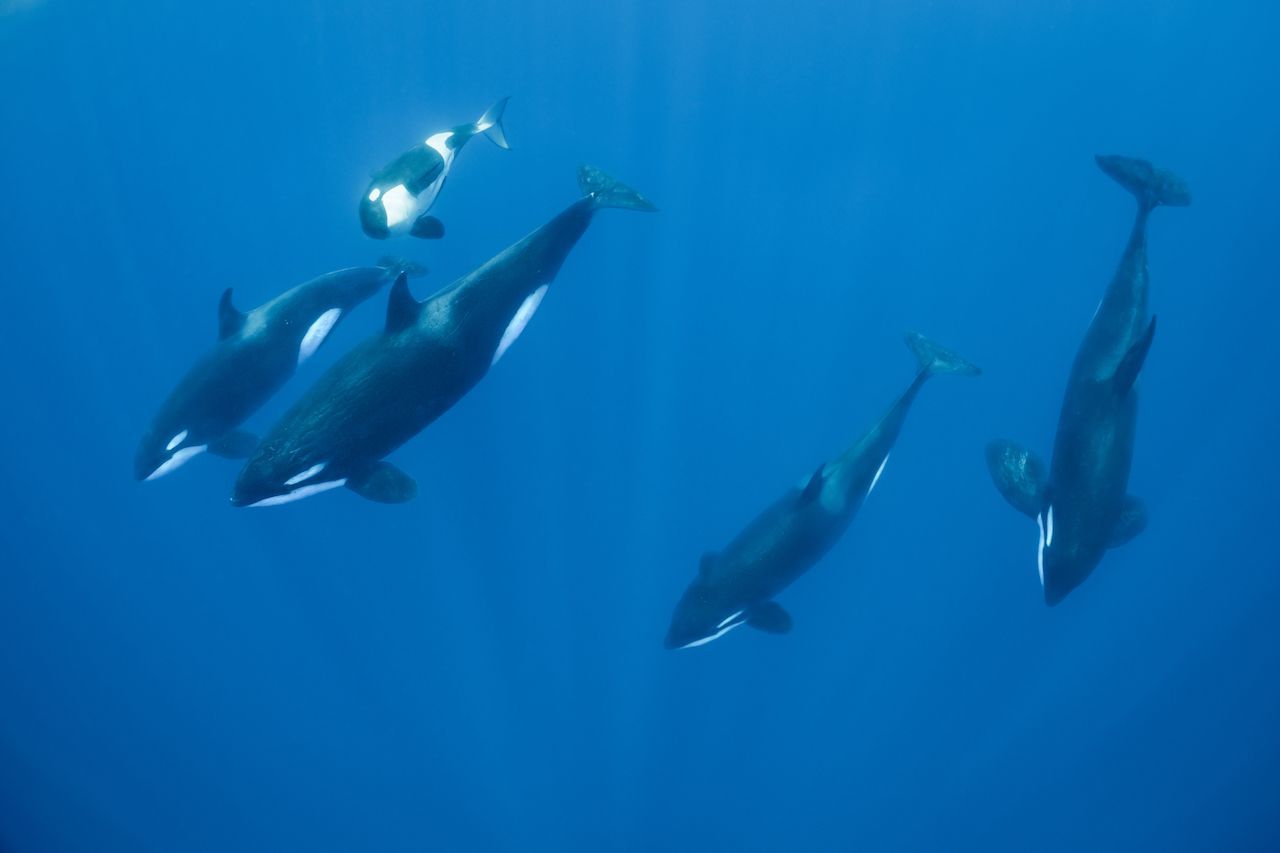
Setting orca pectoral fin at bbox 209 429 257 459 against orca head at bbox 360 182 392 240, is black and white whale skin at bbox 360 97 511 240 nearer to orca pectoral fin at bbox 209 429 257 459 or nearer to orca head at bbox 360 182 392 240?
orca head at bbox 360 182 392 240

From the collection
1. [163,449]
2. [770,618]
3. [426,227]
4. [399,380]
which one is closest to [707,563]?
[770,618]

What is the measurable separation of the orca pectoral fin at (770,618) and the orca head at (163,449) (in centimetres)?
497

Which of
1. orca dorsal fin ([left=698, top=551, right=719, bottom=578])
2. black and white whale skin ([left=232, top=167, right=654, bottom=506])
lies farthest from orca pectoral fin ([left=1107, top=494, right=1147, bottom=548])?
black and white whale skin ([left=232, top=167, right=654, bottom=506])

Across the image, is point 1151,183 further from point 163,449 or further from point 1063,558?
point 163,449

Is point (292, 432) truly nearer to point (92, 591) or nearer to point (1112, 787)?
point (92, 591)

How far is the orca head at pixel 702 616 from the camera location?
6.37 m

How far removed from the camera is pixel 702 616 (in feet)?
21.0

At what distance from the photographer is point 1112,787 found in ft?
39.6

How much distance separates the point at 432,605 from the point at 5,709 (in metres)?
8.67

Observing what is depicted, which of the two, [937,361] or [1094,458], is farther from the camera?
[937,361]

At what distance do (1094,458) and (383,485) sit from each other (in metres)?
4.98

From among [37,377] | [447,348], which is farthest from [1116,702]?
[37,377]

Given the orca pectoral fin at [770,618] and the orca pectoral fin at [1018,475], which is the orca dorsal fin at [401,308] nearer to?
the orca pectoral fin at [770,618]

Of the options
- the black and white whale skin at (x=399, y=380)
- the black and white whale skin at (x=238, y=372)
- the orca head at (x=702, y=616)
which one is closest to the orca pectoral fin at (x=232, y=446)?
the black and white whale skin at (x=238, y=372)
